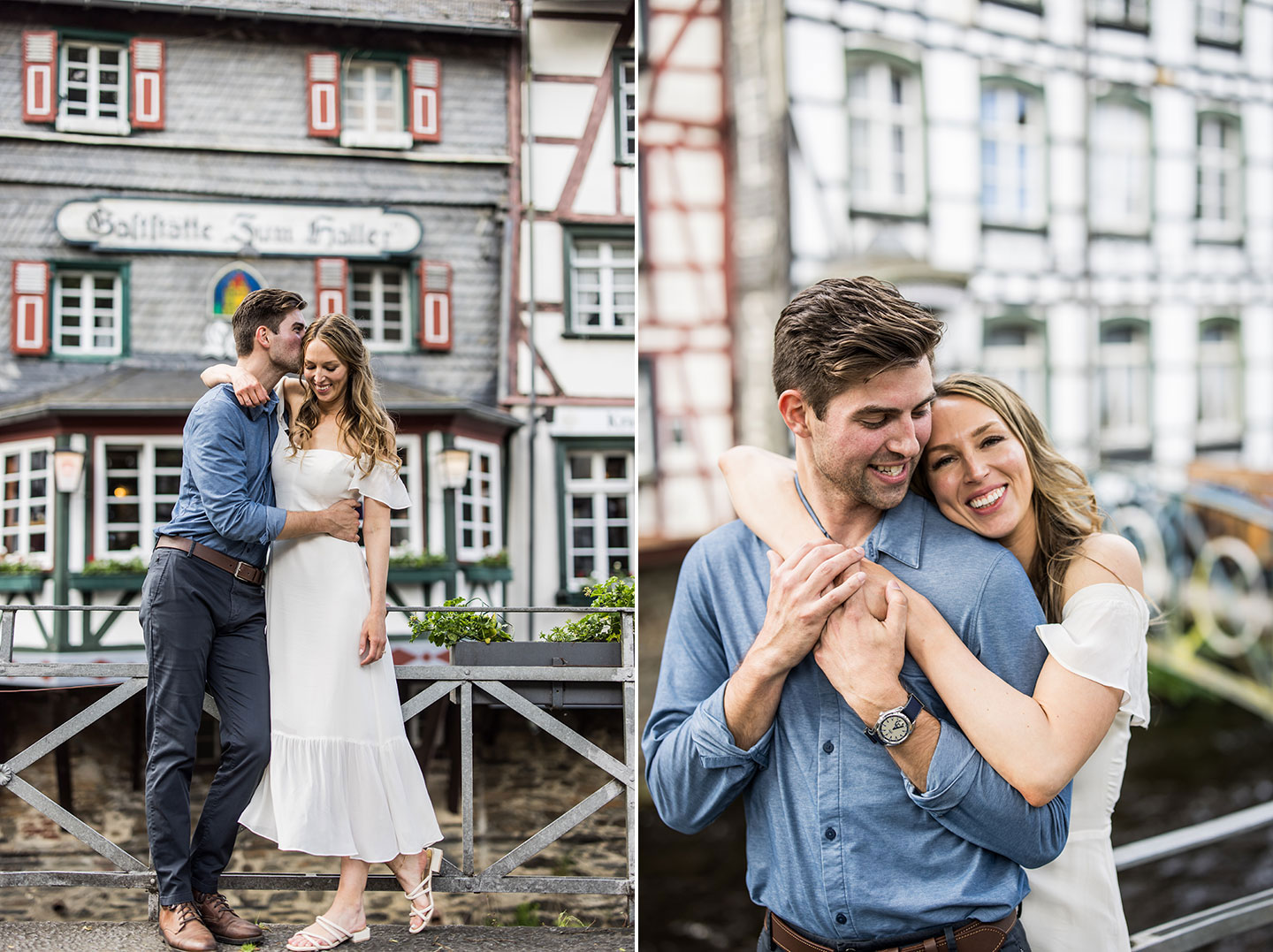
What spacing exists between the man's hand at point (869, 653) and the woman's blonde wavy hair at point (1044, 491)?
357mm

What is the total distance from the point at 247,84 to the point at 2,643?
1896 millimetres

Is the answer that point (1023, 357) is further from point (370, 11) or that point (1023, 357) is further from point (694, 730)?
point (694, 730)

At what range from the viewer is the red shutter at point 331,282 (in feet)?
10.5

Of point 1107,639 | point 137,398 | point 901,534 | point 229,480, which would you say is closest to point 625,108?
point 229,480

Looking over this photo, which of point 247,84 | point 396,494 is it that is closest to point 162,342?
point 247,84

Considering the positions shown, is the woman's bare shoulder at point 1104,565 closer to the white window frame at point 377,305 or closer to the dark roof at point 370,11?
the white window frame at point 377,305

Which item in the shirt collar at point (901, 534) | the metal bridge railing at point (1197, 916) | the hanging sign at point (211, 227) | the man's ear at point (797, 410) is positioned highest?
the hanging sign at point (211, 227)

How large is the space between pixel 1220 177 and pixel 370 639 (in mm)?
10040

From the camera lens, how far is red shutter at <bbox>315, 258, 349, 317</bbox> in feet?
10.5

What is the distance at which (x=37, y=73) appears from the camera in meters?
3.17

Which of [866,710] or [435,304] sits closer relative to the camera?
[866,710]

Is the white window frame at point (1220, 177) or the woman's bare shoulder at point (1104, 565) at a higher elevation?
the white window frame at point (1220, 177)

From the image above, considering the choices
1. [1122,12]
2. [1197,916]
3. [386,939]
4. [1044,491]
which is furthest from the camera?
[1122,12]

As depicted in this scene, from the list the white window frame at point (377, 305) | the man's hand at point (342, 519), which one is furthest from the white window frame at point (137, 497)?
the man's hand at point (342, 519)
